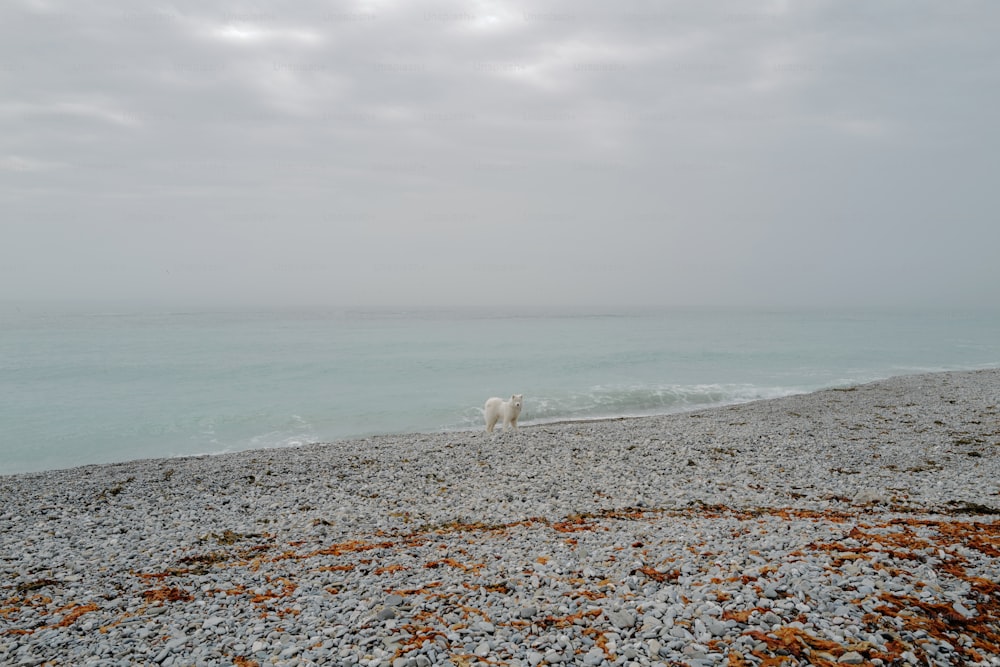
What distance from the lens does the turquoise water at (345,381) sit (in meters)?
21.1

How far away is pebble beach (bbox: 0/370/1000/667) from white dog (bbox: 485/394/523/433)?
2.98 metres

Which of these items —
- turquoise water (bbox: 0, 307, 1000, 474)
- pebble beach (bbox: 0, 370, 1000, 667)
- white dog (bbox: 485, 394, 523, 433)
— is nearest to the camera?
pebble beach (bbox: 0, 370, 1000, 667)

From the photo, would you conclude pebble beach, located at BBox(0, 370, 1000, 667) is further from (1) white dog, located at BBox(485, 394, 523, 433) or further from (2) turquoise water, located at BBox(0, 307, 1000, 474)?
(2) turquoise water, located at BBox(0, 307, 1000, 474)

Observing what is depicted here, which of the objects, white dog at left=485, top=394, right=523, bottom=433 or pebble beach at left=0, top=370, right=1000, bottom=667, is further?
white dog at left=485, top=394, right=523, bottom=433

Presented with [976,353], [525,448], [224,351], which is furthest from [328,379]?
[976,353]

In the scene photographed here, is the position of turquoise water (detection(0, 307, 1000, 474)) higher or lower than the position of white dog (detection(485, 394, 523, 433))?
lower

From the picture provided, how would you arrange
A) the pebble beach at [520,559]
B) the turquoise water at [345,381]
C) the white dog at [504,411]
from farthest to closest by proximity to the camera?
the turquoise water at [345,381]
the white dog at [504,411]
the pebble beach at [520,559]

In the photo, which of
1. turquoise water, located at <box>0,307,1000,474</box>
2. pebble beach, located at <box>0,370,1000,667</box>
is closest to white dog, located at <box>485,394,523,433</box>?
pebble beach, located at <box>0,370,1000,667</box>

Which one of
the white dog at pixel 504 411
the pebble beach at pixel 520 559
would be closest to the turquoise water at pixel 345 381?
the white dog at pixel 504 411

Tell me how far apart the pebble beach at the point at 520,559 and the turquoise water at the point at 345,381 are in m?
9.25

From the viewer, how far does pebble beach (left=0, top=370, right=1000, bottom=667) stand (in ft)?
13.6

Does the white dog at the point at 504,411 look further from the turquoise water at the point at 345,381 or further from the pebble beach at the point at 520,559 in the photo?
the turquoise water at the point at 345,381

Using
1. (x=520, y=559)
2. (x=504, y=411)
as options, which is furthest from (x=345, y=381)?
(x=520, y=559)

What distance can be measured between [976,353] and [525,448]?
54138 mm
